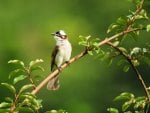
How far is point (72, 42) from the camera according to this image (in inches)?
1123

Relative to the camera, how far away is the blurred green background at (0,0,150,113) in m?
26.5

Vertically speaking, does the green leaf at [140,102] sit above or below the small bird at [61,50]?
below

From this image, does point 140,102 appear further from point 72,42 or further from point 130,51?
point 72,42

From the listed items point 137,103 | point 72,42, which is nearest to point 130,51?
point 137,103

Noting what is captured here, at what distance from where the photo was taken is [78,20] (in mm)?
32406

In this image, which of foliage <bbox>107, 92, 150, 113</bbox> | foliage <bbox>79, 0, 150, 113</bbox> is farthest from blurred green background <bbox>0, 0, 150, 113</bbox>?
foliage <bbox>107, 92, 150, 113</bbox>

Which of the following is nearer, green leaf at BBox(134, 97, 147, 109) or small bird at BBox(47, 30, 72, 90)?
green leaf at BBox(134, 97, 147, 109)

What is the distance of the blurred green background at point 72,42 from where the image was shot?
2653 cm

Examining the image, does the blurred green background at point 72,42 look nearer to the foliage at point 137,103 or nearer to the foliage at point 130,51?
the foliage at point 130,51

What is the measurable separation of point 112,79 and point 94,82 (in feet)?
1.86

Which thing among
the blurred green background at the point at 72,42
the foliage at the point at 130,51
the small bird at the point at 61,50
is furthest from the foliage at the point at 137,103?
the blurred green background at the point at 72,42

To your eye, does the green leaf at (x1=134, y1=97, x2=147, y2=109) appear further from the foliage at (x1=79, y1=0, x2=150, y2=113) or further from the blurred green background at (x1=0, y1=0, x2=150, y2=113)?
the blurred green background at (x1=0, y1=0, x2=150, y2=113)

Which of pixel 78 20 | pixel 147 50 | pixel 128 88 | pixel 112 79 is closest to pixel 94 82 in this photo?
pixel 112 79

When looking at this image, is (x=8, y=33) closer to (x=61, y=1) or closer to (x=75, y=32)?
(x=75, y=32)
